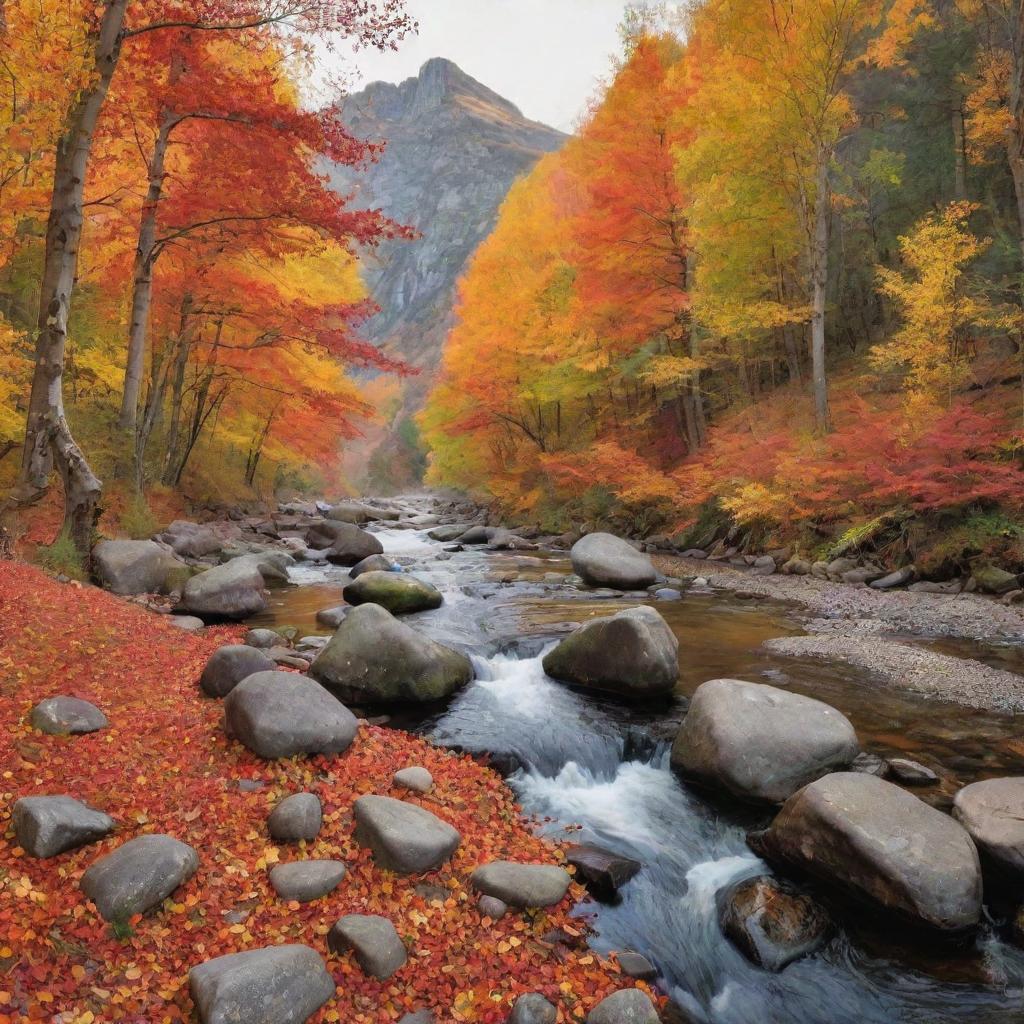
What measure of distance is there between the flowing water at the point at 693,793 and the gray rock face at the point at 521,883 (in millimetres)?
304

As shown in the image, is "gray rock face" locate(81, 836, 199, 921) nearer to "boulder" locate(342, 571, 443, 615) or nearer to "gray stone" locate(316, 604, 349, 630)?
"gray stone" locate(316, 604, 349, 630)

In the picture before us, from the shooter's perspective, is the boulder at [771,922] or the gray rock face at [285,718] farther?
the gray rock face at [285,718]

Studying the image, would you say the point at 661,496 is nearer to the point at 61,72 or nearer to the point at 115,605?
the point at 115,605

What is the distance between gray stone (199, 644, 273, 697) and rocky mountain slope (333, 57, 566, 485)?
6857 cm

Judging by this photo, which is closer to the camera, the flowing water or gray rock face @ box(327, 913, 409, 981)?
gray rock face @ box(327, 913, 409, 981)

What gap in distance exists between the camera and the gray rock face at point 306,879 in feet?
11.5

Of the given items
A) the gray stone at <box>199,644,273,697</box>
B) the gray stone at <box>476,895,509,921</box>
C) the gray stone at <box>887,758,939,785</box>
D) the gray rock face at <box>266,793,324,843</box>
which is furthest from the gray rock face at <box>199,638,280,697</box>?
the gray stone at <box>887,758,939,785</box>

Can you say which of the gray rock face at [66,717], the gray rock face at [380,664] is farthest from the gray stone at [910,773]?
the gray rock face at [66,717]

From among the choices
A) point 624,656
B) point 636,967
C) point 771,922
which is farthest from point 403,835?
point 624,656

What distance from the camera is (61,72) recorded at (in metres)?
7.55

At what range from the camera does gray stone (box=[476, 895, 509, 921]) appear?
145 inches

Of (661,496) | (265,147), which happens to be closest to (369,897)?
(265,147)

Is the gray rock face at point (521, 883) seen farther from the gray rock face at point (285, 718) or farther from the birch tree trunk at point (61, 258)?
the birch tree trunk at point (61, 258)

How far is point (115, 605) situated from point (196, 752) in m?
3.92
